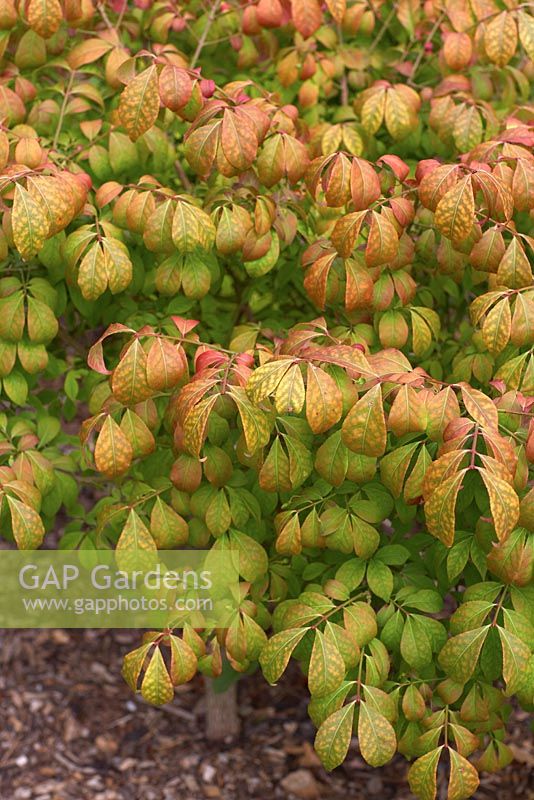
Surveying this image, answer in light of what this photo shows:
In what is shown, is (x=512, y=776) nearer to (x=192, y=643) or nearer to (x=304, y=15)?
(x=192, y=643)

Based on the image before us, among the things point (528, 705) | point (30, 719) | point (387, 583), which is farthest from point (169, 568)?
point (30, 719)

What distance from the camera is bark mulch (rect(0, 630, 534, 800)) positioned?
2.79 m

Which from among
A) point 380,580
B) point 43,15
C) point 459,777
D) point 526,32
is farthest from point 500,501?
point 43,15

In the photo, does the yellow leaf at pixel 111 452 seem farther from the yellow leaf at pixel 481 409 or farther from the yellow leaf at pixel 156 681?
the yellow leaf at pixel 481 409

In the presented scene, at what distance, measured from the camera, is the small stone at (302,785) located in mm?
2756

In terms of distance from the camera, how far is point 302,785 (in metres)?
2.78

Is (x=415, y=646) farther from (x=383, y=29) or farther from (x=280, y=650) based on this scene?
(x=383, y=29)

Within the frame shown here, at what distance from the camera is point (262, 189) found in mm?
2133

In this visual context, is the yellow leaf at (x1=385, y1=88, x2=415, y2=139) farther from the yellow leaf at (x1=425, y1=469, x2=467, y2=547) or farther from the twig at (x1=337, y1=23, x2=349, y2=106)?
the yellow leaf at (x1=425, y1=469, x2=467, y2=547)

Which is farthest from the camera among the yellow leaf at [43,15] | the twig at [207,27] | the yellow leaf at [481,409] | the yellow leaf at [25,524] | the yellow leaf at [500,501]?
the twig at [207,27]

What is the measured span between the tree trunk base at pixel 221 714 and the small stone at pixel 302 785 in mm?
262

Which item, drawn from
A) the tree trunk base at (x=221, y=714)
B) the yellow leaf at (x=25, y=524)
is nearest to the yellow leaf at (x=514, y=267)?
the yellow leaf at (x=25, y=524)

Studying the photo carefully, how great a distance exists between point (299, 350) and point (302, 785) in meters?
1.71

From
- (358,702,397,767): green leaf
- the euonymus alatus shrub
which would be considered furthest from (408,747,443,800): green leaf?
(358,702,397,767): green leaf
